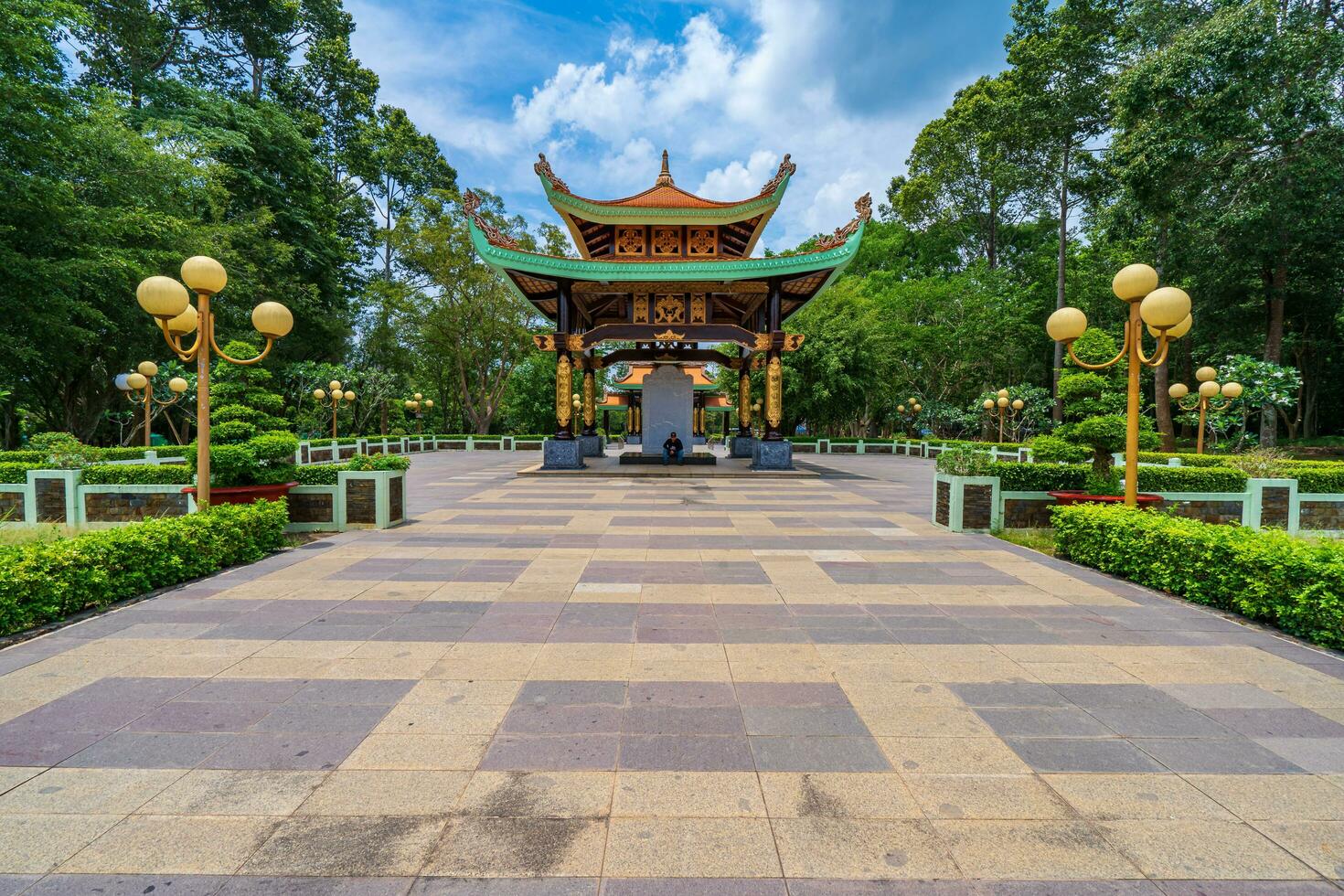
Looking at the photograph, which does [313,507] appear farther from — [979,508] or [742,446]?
Answer: [742,446]

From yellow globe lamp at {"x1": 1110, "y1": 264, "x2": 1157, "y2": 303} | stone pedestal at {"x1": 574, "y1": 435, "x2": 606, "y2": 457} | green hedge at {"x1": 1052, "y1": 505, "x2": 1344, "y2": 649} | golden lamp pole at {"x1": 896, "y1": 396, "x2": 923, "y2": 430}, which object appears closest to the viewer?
green hedge at {"x1": 1052, "y1": 505, "x2": 1344, "y2": 649}

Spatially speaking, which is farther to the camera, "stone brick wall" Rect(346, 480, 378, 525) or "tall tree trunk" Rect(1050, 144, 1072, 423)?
"tall tree trunk" Rect(1050, 144, 1072, 423)

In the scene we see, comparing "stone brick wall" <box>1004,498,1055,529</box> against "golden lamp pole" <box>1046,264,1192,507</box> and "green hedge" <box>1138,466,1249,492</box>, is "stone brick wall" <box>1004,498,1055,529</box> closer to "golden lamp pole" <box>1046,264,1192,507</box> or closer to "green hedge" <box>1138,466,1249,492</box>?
"green hedge" <box>1138,466,1249,492</box>

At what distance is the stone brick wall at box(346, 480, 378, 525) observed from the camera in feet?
28.5

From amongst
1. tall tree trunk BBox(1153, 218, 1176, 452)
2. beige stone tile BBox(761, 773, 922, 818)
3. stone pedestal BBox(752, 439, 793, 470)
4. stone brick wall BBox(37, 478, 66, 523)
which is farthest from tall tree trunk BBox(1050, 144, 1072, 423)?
stone brick wall BBox(37, 478, 66, 523)

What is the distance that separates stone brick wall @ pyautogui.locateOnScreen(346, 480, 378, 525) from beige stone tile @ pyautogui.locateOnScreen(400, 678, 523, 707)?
19.6ft

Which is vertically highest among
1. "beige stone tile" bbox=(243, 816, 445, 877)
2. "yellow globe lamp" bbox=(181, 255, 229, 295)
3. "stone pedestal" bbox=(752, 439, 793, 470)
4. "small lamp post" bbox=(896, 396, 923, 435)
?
"yellow globe lamp" bbox=(181, 255, 229, 295)

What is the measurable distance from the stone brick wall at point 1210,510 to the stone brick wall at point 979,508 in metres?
2.64

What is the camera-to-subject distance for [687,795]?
252 centimetres

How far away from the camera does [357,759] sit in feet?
9.09

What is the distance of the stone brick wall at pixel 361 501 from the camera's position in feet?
28.5

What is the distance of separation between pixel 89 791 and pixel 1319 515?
49.1 feet

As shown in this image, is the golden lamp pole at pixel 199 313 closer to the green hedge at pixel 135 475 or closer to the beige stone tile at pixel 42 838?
the green hedge at pixel 135 475

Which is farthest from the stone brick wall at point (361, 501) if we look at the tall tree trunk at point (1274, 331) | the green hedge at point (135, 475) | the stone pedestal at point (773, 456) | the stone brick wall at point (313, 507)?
the tall tree trunk at point (1274, 331)
